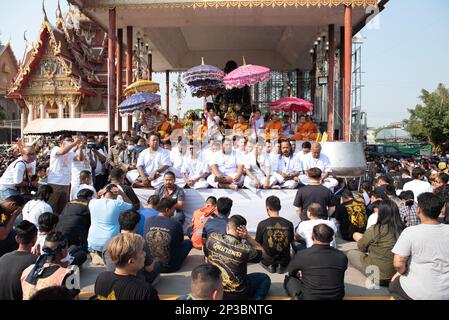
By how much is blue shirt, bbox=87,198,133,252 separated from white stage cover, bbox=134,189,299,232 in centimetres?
226

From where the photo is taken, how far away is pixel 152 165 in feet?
24.5

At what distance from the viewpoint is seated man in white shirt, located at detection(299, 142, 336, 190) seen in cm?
747

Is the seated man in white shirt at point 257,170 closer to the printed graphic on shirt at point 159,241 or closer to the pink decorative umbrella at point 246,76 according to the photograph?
the pink decorative umbrella at point 246,76

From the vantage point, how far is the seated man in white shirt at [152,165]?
7.39 meters

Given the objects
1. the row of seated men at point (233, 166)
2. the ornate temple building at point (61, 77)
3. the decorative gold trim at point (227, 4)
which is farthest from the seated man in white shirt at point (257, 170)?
the ornate temple building at point (61, 77)

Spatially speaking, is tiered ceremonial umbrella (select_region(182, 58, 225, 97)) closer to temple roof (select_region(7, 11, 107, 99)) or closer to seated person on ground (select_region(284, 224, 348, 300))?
seated person on ground (select_region(284, 224, 348, 300))

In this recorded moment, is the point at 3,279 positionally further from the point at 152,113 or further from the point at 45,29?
the point at 45,29

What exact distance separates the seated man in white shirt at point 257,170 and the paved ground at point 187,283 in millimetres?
2156

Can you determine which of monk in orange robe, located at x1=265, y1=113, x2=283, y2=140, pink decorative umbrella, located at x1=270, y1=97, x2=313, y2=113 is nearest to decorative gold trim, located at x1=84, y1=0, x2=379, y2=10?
pink decorative umbrella, located at x1=270, y1=97, x2=313, y2=113

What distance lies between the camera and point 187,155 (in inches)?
309
